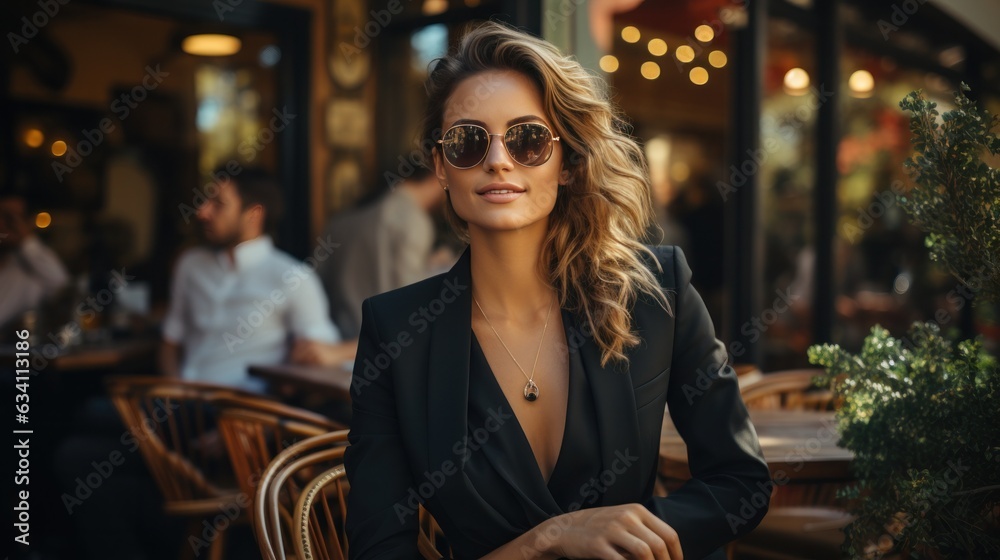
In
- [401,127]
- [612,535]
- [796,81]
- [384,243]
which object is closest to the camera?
[612,535]

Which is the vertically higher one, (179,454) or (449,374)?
(449,374)

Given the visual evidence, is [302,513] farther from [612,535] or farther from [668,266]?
[668,266]

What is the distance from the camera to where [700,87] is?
971 cm

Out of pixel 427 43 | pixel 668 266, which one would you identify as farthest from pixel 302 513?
pixel 427 43

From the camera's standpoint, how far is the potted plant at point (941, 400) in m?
1.66

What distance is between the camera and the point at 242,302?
13.5ft

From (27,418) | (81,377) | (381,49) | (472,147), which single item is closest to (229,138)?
(381,49)

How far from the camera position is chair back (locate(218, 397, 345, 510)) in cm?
256

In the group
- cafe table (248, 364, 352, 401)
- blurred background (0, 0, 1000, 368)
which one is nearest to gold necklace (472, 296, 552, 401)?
cafe table (248, 364, 352, 401)

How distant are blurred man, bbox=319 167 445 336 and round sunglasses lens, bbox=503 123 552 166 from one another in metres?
3.28

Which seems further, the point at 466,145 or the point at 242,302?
the point at 242,302

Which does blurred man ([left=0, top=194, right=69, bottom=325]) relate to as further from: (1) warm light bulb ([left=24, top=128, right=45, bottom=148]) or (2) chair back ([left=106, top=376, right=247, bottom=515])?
(1) warm light bulb ([left=24, top=128, right=45, bottom=148])

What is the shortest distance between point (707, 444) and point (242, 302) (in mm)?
2902

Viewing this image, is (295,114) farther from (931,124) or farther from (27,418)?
(931,124)
